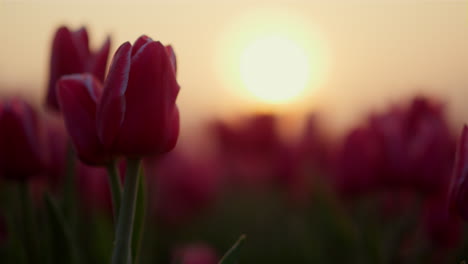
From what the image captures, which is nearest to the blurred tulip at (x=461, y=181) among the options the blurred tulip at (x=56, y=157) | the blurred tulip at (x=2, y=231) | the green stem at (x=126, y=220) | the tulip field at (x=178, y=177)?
the tulip field at (x=178, y=177)

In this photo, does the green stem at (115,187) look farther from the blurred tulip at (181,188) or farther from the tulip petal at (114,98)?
the blurred tulip at (181,188)

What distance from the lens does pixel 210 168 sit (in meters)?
2.13

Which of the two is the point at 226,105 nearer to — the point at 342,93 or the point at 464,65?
the point at 342,93

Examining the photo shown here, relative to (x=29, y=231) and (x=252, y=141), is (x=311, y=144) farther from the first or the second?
(x=29, y=231)

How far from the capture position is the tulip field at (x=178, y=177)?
2.04 ft

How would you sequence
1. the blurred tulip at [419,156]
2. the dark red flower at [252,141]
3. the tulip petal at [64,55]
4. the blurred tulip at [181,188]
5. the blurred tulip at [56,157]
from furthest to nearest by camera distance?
the dark red flower at [252,141], the blurred tulip at [181,188], the blurred tulip at [56,157], the blurred tulip at [419,156], the tulip petal at [64,55]

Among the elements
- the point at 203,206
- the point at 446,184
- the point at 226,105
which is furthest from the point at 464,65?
the point at 226,105

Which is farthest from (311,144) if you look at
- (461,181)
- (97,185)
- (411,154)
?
(461,181)

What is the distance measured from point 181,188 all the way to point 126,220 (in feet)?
4.43

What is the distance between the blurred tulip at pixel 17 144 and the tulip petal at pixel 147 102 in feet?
1.12

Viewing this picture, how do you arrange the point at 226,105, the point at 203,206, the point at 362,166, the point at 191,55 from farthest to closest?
the point at 226,105
the point at 191,55
the point at 203,206
the point at 362,166

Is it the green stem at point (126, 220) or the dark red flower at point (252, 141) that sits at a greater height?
the green stem at point (126, 220)

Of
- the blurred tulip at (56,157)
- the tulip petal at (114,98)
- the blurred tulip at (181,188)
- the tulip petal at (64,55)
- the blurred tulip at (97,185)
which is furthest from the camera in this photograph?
the blurred tulip at (181,188)

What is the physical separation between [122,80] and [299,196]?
5.11 ft
